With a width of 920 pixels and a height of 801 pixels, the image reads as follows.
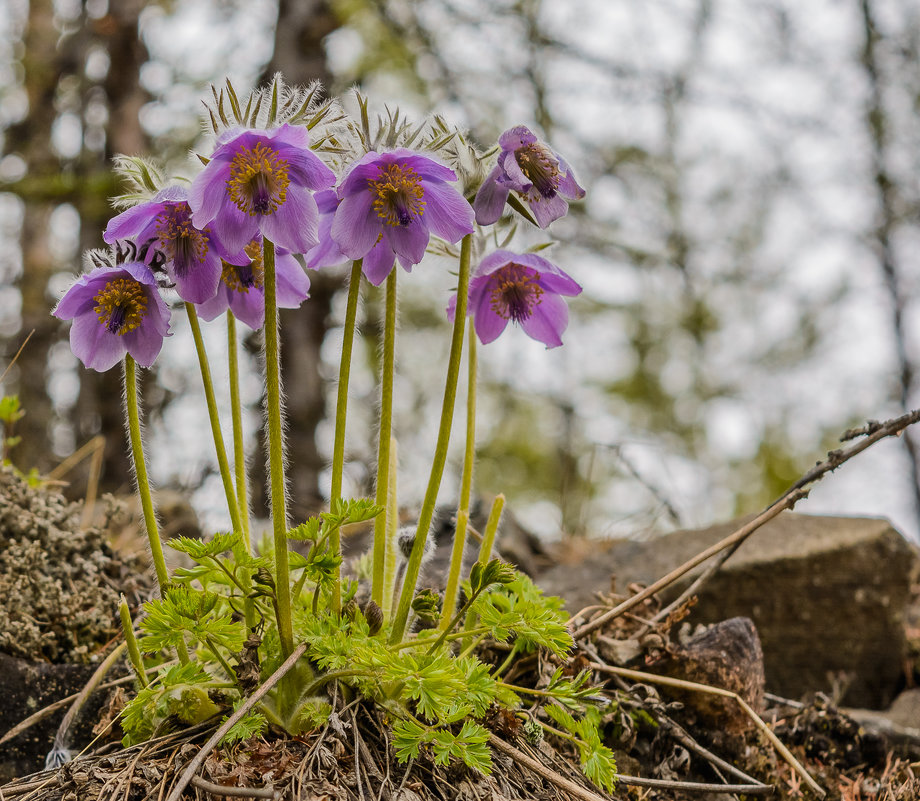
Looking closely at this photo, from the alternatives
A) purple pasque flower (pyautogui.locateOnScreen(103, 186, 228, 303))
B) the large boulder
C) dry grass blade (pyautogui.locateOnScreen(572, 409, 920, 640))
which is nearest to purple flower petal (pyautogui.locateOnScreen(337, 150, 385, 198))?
purple pasque flower (pyautogui.locateOnScreen(103, 186, 228, 303))

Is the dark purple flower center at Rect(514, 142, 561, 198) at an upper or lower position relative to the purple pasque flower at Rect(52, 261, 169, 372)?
upper

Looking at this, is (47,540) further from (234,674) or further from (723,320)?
(723,320)

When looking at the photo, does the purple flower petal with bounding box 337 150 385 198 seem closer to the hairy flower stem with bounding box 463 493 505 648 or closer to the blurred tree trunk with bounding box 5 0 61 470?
the hairy flower stem with bounding box 463 493 505 648

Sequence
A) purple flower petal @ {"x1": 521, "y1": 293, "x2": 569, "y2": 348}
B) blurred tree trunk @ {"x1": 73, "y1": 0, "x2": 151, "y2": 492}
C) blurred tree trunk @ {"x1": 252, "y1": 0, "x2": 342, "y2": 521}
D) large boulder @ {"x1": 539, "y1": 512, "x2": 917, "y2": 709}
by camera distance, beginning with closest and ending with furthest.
Result: purple flower petal @ {"x1": 521, "y1": 293, "x2": 569, "y2": 348}, large boulder @ {"x1": 539, "y1": 512, "x2": 917, "y2": 709}, blurred tree trunk @ {"x1": 252, "y1": 0, "x2": 342, "y2": 521}, blurred tree trunk @ {"x1": 73, "y1": 0, "x2": 151, "y2": 492}

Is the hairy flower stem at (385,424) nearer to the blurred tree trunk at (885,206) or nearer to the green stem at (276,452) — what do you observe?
the green stem at (276,452)

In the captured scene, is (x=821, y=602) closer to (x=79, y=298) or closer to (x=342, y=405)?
(x=342, y=405)

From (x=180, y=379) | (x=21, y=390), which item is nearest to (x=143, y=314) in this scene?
(x=180, y=379)
